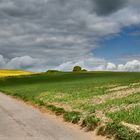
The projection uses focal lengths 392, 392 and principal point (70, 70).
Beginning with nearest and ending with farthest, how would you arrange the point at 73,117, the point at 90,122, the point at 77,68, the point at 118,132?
the point at 118,132, the point at 90,122, the point at 73,117, the point at 77,68

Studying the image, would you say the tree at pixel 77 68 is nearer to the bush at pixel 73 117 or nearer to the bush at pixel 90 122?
the bush at pixel 73 117

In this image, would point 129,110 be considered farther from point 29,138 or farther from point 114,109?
point 29,138

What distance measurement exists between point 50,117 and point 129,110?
5330 mm

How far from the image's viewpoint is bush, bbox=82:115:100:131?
1788 cm

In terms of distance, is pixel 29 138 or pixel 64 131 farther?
pixel 64 131

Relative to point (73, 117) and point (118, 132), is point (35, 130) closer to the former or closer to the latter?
point (73, 117)

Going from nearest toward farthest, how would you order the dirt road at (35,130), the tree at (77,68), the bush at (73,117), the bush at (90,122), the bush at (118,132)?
1. the bush at (118,132)
2. the dirt road at (35,130)
3. the bush at (90,122)
4. the bush at (73,117)
5. the tree at (77,68)

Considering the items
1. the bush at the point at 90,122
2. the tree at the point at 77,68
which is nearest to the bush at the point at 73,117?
the bush at the point at 90,122

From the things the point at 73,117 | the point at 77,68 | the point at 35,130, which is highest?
the point at 77,68

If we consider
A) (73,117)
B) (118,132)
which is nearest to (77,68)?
(73,117)

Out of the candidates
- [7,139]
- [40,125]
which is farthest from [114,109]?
[7,139]

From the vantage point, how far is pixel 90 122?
18328mm

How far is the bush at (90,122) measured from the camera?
1788cm

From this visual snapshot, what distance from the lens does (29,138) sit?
15711 millimetres
